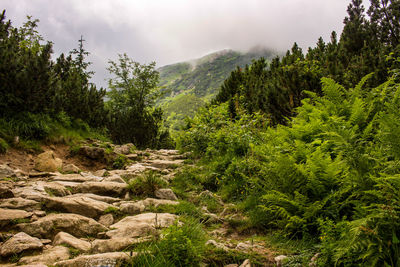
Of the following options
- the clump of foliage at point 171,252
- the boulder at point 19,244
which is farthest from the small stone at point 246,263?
the boulder at point 19,244

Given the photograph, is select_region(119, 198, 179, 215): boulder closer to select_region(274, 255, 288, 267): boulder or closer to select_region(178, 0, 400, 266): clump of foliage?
select_region(178, 0, 400, 266): clump of foliage

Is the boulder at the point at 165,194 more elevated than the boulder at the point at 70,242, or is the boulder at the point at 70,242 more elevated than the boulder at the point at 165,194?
the boulder at the point at 70,242

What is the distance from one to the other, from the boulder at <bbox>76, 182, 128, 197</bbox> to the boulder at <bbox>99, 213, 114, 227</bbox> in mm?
998

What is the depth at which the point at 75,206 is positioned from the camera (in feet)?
9.47

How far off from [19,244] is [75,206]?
0.98m

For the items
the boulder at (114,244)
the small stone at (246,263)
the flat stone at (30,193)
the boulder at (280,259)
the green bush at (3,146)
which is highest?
the green bush at (3,146)

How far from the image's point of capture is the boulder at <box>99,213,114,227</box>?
2799mm

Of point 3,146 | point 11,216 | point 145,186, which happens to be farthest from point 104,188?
point 3,146

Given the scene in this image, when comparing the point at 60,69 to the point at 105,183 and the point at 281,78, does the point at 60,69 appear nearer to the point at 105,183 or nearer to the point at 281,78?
the point at 105,183

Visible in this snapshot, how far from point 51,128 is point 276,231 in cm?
650

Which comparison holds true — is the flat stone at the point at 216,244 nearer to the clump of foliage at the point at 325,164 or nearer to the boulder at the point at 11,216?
the clump of foliage at the point at 325,164

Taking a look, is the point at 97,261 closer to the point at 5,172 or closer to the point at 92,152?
the point at 5,172

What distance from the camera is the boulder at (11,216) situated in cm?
225

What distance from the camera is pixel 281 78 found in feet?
24.1
